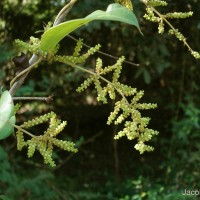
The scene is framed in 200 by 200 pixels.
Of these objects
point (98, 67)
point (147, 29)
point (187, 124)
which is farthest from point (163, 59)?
point (98, 67)

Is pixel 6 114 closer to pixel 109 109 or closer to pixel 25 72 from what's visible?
pixel 25 72

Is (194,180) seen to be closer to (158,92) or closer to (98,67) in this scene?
(158,92)

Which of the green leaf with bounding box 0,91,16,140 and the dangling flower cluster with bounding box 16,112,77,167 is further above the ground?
the green leaf with bounding box 0,91,16,140

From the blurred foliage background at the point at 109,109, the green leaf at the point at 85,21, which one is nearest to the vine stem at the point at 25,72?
the green leaf at the point at 85,21

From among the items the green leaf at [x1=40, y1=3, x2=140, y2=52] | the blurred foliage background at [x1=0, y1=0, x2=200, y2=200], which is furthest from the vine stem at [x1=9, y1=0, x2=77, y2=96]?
the blurred foliage background at [x1=0, y1=0, x2=200, y2=200]

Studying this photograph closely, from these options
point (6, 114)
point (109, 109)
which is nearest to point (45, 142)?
point (6, 114)

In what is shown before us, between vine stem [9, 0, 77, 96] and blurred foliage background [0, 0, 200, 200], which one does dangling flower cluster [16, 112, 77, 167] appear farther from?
blurred foliage background [0, 0, 200, 200]
